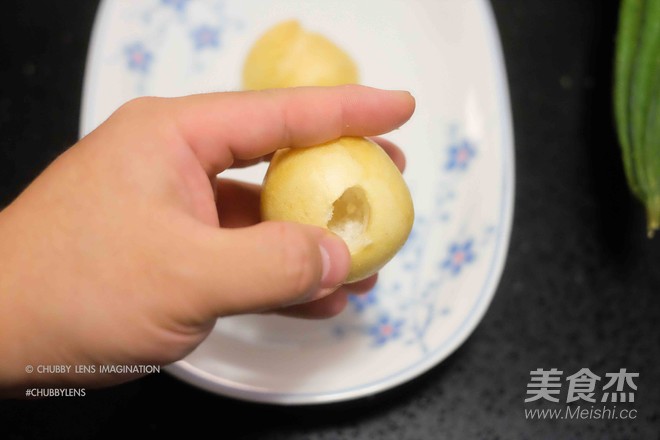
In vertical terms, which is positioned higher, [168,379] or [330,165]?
[330,165]

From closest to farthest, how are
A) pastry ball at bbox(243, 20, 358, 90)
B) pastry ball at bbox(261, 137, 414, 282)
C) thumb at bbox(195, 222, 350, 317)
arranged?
thumb at bbox(195, 222, 350, 317)
pastry ball at bbox(261, 137, 414, 282)
pastry ball at bbox(243, 20, 358, 90)

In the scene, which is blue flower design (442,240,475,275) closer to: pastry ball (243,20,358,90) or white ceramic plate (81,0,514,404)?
white ceramic plate (81,0,514,404)

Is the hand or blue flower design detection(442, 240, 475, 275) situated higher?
the hand

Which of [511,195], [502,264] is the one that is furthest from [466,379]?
[511,195]

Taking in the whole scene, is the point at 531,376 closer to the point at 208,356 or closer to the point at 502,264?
the point at 502,264

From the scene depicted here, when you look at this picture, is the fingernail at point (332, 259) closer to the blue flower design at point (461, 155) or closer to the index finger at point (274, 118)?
the index finger at point (274, 118)

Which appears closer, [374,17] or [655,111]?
[655,111]

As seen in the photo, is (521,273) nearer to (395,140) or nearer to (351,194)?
(395,140)

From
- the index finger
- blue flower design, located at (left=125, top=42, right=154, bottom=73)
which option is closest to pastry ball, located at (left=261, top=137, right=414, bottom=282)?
the index finger
